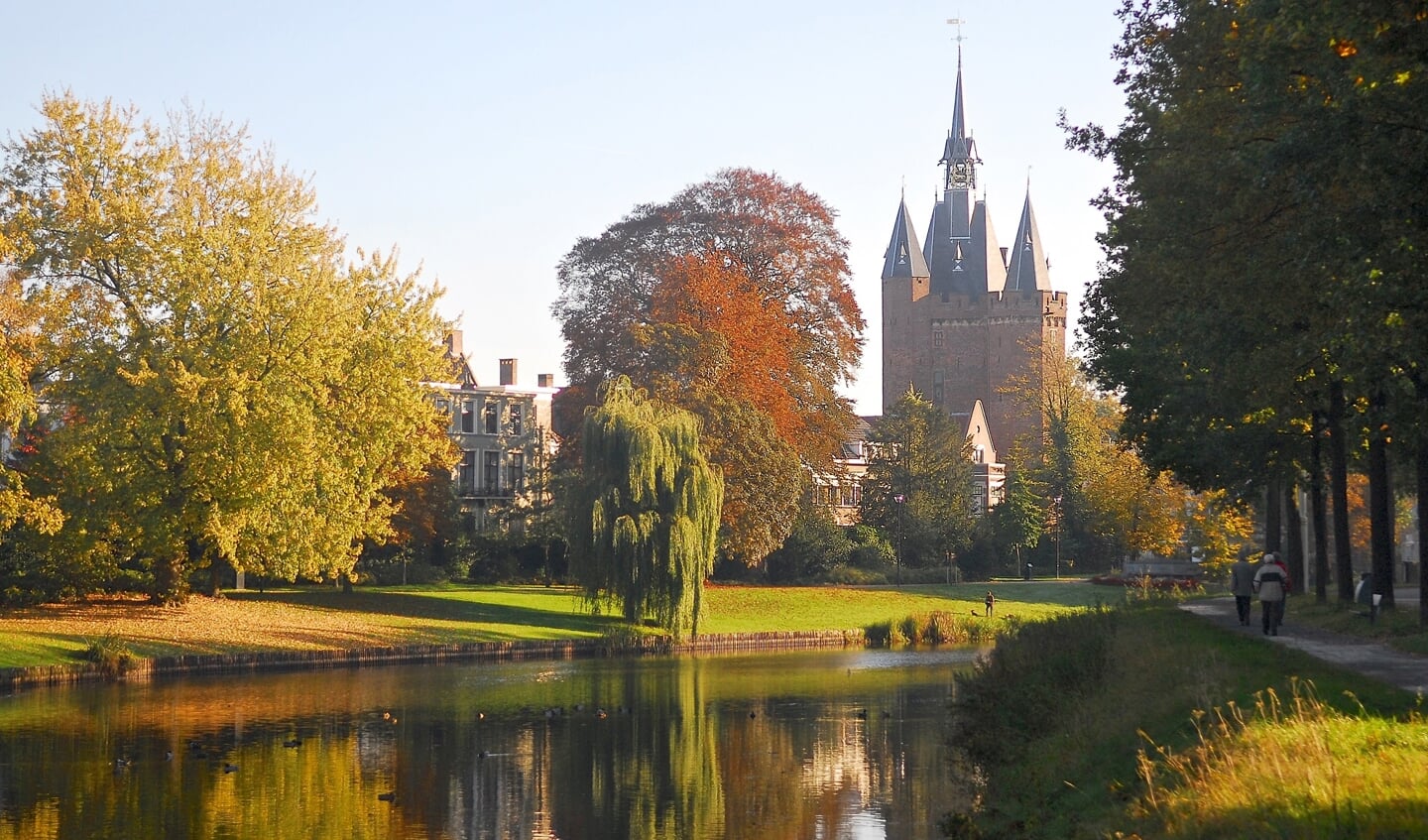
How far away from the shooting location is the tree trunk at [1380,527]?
27.1 m

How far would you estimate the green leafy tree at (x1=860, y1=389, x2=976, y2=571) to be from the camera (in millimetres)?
77938

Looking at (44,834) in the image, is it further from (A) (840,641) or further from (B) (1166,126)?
(A) (840,641)

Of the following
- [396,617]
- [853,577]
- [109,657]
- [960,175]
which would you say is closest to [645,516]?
[396,617]

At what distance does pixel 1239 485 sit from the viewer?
1560 inches

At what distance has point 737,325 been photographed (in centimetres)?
5969

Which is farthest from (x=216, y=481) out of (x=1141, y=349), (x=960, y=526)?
(x=960, y=526)

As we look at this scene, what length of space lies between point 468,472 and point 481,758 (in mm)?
59701

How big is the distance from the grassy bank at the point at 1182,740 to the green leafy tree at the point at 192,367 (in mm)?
24778

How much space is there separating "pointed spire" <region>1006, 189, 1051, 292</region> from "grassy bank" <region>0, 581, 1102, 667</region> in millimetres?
68981

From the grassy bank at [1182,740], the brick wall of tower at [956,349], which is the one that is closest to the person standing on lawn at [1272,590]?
the grassy bank at [1182,740]

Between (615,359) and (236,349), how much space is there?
64.1 ft

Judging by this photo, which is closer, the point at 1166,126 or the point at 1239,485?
the point at 1166,126

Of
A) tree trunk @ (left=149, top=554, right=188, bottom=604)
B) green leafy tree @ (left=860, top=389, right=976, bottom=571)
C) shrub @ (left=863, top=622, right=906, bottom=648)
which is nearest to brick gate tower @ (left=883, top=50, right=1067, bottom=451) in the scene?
green leafy tree @ (left=860, top=389, right=976, bottom=571)

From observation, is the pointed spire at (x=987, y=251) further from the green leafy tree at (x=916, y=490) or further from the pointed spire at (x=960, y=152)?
the green leafy tree at (x=916, y=490)
